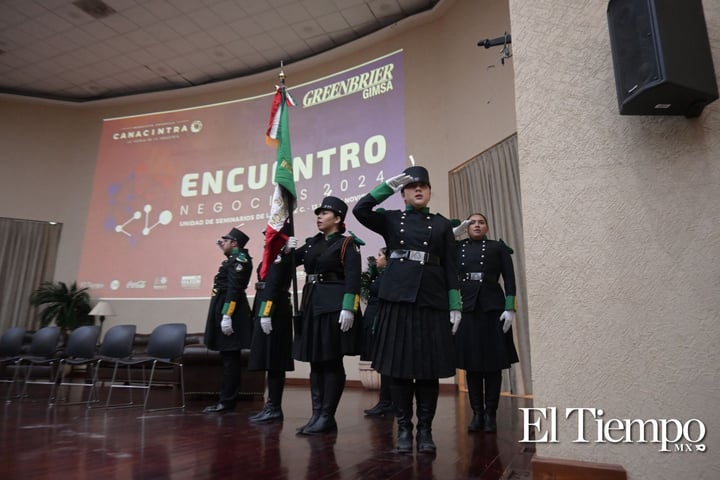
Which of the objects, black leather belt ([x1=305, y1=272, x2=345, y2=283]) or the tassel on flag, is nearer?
black leather belt ([x1=305, y1=272, x2=345, y2=283])

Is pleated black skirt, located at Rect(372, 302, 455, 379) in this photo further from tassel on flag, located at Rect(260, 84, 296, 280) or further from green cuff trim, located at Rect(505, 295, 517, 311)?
tassel on flag, located at Rect(260, 84, 296, 280)

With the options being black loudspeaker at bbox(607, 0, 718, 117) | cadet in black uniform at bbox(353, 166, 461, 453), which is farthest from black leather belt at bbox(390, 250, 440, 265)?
black loudspeaker at bbox(607, 0, 718, 117)

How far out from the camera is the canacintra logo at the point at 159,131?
8883 mm

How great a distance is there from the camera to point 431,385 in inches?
96.2

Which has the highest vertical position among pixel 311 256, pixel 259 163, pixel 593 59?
pixel 259 163

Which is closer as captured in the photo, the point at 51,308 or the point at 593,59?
the point at 593,59

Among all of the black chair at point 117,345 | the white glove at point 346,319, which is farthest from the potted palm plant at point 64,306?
the white glove at point 346,319

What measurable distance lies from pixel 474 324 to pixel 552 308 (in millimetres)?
1500

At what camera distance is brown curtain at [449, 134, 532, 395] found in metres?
5.21

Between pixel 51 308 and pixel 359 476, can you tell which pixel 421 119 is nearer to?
pixel 359 476

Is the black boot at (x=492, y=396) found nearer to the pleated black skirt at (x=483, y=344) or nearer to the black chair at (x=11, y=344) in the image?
the pleated black skirt at (x=483, y=344)

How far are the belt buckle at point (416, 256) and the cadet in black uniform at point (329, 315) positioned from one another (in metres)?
0.51

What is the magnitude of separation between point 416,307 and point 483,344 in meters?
0.98

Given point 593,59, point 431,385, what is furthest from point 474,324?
point 593,59
